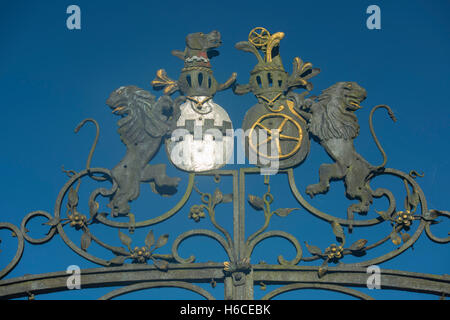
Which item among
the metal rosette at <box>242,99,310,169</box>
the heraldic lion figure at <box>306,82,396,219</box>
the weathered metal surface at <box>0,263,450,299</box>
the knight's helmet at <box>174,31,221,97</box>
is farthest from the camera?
the knight's helmet at <box>174,31,221,97</box>

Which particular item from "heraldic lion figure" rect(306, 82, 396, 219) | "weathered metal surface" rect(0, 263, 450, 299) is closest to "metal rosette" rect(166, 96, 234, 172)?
"heraldic lion figure" rect(306, 82, 396, 219)

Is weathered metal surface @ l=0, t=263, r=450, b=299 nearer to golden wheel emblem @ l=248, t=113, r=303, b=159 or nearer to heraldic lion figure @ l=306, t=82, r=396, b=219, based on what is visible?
heraldic lion figure @ l=306, t=82, r=396, b=219

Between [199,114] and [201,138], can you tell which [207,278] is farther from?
[199,114]

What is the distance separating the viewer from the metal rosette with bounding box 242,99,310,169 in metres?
7.12

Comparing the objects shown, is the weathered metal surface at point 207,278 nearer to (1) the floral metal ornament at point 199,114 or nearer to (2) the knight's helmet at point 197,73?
(1) the floral metal ornament at point 199,114

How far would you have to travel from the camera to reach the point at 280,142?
7.18 meters

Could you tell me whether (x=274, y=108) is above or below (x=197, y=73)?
below

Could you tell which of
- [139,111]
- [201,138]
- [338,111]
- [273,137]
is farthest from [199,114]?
[338,111]

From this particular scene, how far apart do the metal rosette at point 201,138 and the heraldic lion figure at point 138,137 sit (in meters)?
0.09

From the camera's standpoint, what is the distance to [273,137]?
717cm

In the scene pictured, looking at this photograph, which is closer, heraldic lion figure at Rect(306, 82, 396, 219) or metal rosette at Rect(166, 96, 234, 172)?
heraldic lion figure at Rect(306, 82, 396, 219)

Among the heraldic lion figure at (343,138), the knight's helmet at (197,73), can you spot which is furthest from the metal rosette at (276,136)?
the knight's helmet at (197,73)

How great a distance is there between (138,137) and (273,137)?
94 centimetres

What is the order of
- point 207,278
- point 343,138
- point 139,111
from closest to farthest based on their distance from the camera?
point 207,278 < point 343,138 < point 139,111
